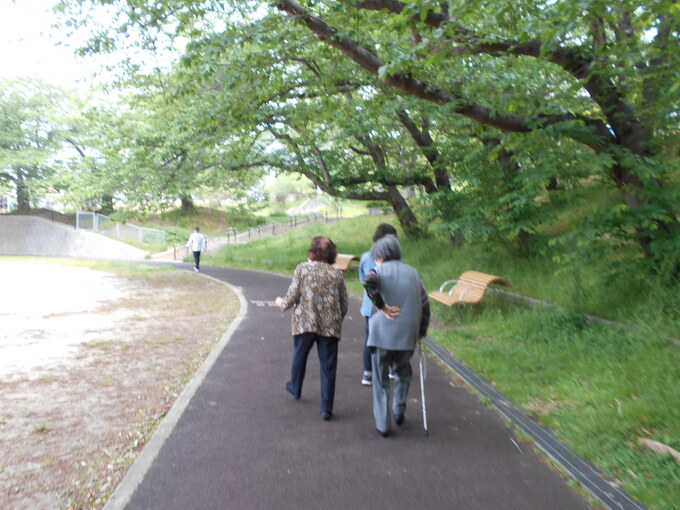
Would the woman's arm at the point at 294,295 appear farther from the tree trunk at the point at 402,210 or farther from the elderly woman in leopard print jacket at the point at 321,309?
the tree trunk at the point at 402,210

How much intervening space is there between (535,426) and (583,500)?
121 cm

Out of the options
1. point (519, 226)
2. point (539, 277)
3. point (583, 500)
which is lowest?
point (583, 500)

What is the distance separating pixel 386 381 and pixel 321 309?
87 centimetres

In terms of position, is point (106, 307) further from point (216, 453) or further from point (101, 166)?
point (101, 166)

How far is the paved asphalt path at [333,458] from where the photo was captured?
3230 mm

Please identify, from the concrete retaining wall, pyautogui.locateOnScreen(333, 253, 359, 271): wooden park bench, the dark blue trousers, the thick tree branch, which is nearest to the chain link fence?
the concrete retaining wall

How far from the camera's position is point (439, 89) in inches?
309

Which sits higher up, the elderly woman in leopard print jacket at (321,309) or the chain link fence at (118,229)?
the chain link fence at (118,229)

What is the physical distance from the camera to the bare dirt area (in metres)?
3.48

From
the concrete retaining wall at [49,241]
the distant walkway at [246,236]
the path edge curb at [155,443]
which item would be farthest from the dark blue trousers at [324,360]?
the concrete retaining wall at [49,241]

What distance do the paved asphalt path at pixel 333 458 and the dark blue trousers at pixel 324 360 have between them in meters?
0.22

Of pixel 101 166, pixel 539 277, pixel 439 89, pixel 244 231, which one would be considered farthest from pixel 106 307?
pixel 244 231

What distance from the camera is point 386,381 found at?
14.2 feet

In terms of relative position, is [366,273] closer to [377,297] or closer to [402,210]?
[377,297]
